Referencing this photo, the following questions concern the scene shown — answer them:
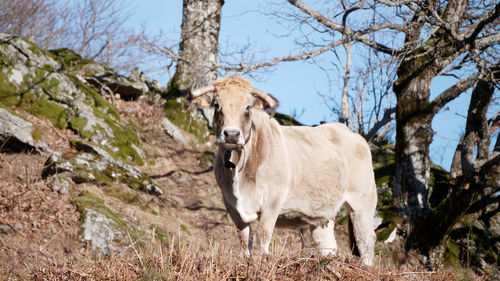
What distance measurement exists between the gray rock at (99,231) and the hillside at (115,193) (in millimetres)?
22

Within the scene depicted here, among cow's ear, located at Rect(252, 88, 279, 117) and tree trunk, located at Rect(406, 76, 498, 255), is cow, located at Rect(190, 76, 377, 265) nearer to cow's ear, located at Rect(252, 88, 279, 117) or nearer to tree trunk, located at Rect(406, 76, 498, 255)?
cow's ear, located at Rect(252, 88, 279, 117)

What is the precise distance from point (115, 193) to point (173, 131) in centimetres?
549

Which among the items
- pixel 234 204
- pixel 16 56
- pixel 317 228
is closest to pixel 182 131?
pixel 16 56

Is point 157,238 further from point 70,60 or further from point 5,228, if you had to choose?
point 70,60

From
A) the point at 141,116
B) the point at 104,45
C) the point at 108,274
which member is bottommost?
the point at 108,274

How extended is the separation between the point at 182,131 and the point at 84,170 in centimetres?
601

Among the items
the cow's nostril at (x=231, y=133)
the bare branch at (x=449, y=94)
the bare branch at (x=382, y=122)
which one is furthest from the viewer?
the bare branch at (x=382, y=122)

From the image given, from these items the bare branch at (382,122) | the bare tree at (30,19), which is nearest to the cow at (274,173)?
the bare branch at (382,122)

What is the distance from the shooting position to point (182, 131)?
49.8 ft

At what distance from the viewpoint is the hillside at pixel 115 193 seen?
12.2 feet

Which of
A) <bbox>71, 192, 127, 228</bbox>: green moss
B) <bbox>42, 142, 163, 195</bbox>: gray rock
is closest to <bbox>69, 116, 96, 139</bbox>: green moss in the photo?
<bbox>42, 142, 163, 195</bbox>: gray rock

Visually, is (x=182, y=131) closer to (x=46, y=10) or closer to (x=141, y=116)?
(x=141, y=116)

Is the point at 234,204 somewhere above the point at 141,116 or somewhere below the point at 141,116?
below

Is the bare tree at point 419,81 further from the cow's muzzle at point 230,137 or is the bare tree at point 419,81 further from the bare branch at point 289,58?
the cow's muzzle at point 230,137
